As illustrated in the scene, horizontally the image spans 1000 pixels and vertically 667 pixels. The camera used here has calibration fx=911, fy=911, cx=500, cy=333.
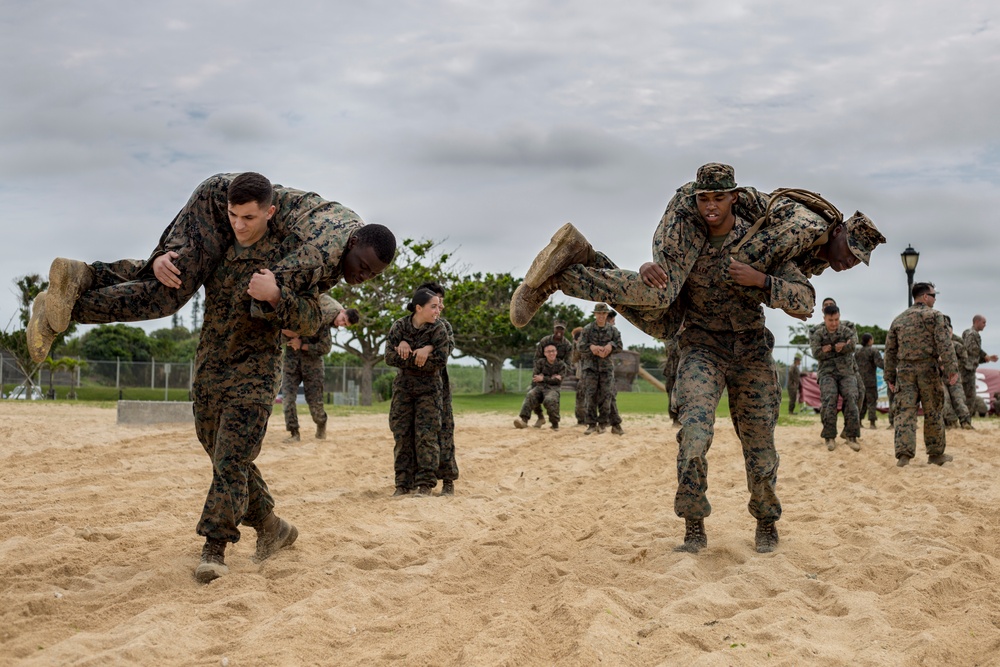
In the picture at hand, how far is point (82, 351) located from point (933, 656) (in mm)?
52105

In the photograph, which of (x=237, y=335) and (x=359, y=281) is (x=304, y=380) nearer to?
(x=237, y=335)

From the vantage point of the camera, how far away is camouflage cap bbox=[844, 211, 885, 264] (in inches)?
231

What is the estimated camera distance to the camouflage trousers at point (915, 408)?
38.4ft

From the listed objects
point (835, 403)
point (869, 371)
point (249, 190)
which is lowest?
point (835, 403)

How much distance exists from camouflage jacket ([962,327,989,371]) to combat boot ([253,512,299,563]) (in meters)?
17.6

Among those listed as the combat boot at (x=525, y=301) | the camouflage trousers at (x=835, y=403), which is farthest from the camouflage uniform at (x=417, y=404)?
the camouflage trousers at (x=835, y=403)

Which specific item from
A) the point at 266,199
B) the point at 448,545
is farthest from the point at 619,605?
the point at 266,199

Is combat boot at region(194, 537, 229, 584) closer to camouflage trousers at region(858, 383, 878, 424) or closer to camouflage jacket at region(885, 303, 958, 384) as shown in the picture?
camouflage jacket at region(885, 303, 958, 384)

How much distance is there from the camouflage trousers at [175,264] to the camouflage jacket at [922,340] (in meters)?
9.34

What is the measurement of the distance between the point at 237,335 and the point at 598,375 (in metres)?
13.0

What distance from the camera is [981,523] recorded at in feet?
23.6

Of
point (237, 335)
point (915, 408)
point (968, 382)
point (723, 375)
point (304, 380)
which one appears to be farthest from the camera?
point (968, 382)

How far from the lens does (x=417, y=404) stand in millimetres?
9117

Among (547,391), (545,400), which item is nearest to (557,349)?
(547,391)
